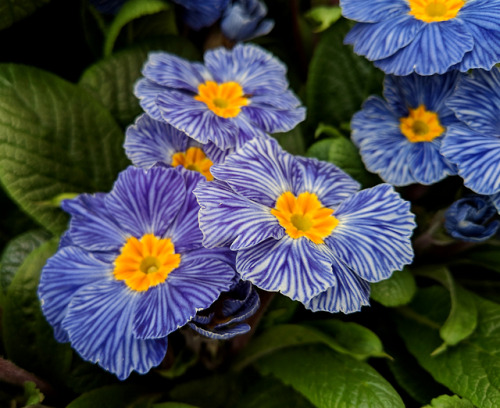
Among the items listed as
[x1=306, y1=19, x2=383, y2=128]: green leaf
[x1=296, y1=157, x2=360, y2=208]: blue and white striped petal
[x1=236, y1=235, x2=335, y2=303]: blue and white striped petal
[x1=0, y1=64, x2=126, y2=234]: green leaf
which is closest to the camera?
[x1=236, y1=235, x2=335, y2=303]: blue and white striped petal

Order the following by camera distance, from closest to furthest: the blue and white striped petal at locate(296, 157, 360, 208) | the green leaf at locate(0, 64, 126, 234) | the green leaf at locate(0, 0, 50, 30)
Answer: the blue and white striped petal at locate(296, 157, 360, 208) → the green leaf at locate(0, 64, 126, 234) → the green leaf at locate(0, 0, 50, 30)

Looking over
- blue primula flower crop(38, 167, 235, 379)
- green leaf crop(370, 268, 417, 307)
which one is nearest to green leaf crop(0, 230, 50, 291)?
blue primula flower crop(38, 167, 235, 379)

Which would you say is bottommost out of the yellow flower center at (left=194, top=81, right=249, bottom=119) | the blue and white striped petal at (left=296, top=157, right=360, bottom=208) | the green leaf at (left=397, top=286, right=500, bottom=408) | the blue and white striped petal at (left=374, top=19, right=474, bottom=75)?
the green leaf at (left=397, top=286, right=500, bottom=408)

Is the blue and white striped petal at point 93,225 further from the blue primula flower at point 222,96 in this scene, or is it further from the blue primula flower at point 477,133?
the blue primula flower at point 477,133

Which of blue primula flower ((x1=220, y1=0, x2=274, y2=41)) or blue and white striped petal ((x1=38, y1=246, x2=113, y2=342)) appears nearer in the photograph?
blue and white striped petal ((x1=38, y1=246, x2=113, y2=342))

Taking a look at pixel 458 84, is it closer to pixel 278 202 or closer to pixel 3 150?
pixel 278 202

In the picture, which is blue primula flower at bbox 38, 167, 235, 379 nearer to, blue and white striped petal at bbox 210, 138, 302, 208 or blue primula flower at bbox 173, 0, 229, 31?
blue and white striped petal at bbox 210, 138, 302, 208
